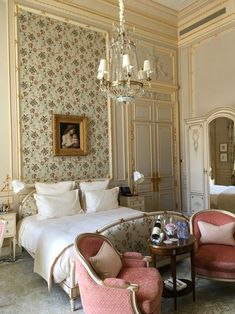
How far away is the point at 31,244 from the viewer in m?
3.61

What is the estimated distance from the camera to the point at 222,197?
5156mm

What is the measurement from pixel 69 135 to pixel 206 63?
3.39m

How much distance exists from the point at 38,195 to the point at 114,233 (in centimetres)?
166

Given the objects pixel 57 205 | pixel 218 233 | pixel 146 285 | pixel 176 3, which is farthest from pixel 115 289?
pixel 176 3

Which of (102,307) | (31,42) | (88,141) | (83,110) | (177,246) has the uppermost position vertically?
(31,42)

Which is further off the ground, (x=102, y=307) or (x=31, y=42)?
(x=31, y=42)

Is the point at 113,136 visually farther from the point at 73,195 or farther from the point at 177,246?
the point at 177,246

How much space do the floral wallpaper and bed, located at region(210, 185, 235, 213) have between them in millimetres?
2113

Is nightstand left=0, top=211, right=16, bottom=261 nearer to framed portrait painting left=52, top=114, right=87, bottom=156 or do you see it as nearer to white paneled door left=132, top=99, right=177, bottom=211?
framed portrait painting left=52, top=114, right=87, bottom=156

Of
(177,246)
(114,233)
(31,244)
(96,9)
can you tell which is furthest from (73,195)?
(96,9)

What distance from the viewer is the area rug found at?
2.75 m

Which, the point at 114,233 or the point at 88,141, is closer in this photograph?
the point at 114,233

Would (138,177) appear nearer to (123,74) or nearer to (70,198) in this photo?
(70,198)

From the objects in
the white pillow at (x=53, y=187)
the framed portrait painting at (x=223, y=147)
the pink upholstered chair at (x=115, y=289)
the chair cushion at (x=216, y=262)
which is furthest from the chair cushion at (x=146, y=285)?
the framed portrait painting at (x=223, y=147)
